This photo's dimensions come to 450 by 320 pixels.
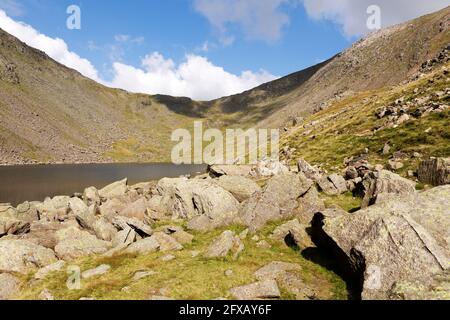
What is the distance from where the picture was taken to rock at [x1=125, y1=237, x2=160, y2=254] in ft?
84.5

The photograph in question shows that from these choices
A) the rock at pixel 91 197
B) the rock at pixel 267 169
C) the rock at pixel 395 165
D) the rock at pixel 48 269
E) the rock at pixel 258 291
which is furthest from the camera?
the rock at pixel 267 169

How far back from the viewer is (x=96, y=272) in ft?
74.3

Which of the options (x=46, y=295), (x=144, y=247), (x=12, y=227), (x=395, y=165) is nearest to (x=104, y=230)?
(x=144, y=247)

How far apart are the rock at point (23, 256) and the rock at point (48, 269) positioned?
1.10m

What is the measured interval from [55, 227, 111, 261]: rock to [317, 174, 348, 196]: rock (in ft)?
70.0

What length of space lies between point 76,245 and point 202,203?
11654mm

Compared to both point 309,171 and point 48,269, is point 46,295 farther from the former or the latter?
point 309,171

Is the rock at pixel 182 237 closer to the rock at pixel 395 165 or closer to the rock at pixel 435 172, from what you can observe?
the rock at pixel 435 172

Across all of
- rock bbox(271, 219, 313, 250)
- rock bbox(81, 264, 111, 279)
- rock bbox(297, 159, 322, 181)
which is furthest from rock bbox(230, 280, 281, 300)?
rock bbox(297, 159, 322, 181)

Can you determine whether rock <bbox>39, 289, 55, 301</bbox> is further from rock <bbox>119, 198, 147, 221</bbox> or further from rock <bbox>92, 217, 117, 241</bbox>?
rock <bbox>119, 198, 147, 221</bbox>

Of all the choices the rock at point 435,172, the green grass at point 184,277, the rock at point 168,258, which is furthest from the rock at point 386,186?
the rock at point 168,258

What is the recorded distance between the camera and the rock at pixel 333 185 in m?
36.0
